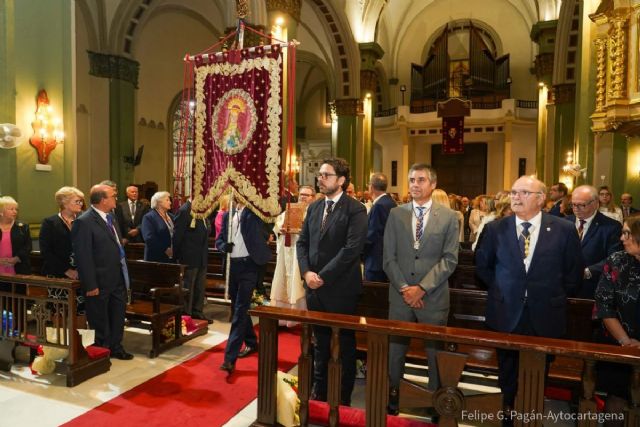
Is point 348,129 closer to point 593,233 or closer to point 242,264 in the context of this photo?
point 242,264

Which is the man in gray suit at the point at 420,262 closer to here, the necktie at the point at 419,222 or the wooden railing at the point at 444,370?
the necktie at the point at 419,222

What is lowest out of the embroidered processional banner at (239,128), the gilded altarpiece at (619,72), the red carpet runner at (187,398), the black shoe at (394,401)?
the red carpet runner at (187,398)

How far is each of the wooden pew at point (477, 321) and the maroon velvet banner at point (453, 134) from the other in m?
16.5

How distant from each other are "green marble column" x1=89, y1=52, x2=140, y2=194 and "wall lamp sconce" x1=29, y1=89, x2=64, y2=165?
6.77m

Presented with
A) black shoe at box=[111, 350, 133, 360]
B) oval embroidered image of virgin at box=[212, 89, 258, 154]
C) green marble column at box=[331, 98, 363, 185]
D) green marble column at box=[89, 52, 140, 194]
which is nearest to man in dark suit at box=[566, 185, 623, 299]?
oval embroidered image of virgin at box=[212, 89, 258, 154]

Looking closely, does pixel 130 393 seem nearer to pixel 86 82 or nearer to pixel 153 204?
pixel 153 204

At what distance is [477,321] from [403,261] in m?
1.08

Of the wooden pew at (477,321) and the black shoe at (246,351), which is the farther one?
the black shoe at (246,351)

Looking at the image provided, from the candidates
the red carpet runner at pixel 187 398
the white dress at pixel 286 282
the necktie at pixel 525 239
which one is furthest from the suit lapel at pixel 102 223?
the necktie at pixel 525 239

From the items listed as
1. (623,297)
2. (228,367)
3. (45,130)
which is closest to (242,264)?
(228,367)

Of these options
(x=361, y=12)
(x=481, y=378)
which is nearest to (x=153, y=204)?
(x=481, y=378)

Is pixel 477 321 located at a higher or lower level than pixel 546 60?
lower

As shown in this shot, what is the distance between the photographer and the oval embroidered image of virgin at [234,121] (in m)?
4.17

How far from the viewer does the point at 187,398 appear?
3.44 metres
